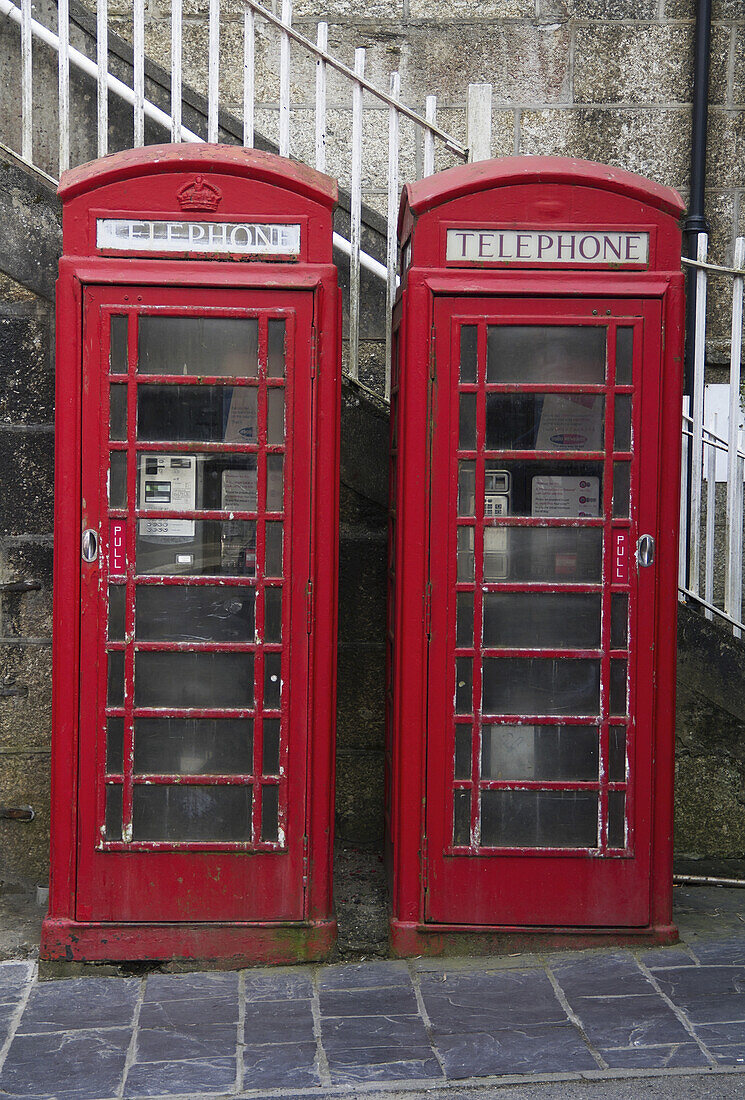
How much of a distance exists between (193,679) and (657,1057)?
6.64 feet

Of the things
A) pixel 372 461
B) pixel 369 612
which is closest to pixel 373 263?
pixel 372 461

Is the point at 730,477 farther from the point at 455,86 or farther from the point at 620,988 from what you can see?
the point at 455,86

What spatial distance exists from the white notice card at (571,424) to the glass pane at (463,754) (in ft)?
3.68

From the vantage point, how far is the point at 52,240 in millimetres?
4512

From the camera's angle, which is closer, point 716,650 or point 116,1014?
point 116,1014

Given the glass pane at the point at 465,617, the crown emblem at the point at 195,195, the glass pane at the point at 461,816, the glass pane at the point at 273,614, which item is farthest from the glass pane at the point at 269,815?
the crown emblem at the point at 195,195

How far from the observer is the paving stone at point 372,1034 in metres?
3.38

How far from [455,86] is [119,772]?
4376 mm

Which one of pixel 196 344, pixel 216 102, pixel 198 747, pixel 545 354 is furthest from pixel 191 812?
pixel 216 102

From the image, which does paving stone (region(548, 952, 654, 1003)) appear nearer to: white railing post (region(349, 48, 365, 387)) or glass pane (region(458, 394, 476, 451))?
glass pane (region(458, 394, 476, 451))

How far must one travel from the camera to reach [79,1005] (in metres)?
3.65

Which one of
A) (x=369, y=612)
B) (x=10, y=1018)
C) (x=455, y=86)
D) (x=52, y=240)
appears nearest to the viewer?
(x=10, y=1018)

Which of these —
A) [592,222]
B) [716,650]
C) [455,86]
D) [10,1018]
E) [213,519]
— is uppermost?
[455,86]

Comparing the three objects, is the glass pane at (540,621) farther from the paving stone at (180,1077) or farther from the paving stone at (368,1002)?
the paving stone at (180,1077)
